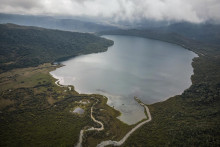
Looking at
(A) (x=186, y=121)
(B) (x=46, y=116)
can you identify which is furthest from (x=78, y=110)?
(A) (x=186, y=121)

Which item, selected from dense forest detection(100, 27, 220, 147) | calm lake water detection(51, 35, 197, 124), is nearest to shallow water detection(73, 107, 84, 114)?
calm lake water detection(51, 35, 197, 124)

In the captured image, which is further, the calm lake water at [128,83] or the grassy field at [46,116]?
the calm lake water at [128,83]

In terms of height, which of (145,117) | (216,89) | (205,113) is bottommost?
(145,117)

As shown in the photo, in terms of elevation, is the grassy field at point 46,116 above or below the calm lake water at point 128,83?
below

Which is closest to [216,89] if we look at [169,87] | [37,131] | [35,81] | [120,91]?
[169,87]

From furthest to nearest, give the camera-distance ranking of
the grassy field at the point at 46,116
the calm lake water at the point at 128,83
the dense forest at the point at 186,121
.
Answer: the calm lake water at the point at 128,83 < the grassy field at the point at 46,116 < the dense forest at the point at 186,121

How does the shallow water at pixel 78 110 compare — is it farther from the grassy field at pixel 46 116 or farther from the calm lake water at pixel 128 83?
the calm lake water at pixel 128 83

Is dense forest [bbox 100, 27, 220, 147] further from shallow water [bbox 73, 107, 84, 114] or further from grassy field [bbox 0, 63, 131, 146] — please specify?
shallow water [bbox 73, 107, 84, 114]

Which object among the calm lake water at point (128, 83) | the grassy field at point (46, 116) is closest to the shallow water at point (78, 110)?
the grassy field at point (46, 116)

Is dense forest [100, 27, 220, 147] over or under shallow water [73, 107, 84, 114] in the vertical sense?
over

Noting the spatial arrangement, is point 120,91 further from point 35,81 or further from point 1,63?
point 1,63

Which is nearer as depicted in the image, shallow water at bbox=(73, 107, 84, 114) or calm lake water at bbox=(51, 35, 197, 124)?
shallow water at bbox=(73, 107, 84, 114)
